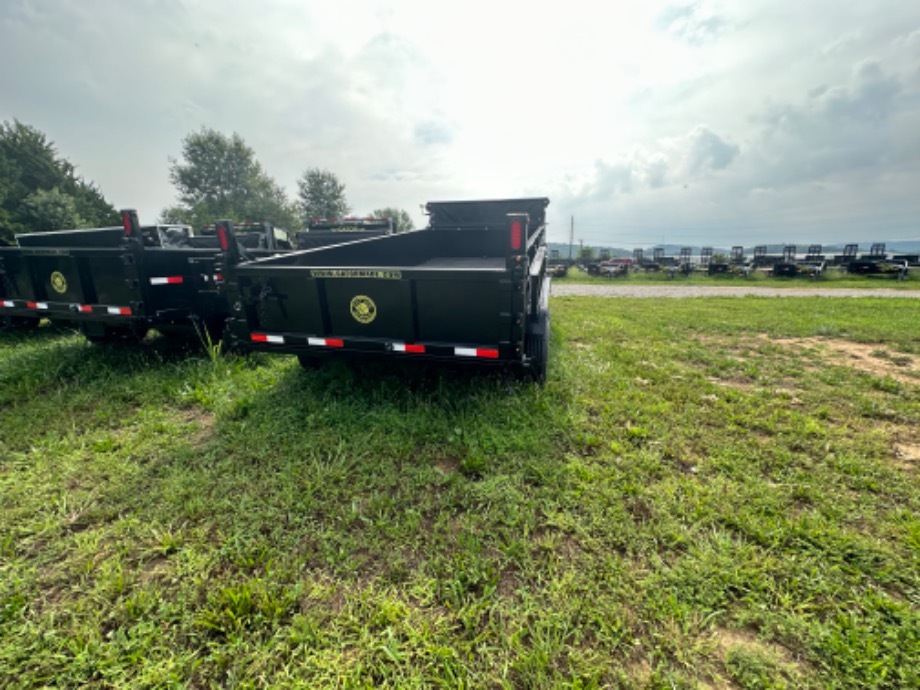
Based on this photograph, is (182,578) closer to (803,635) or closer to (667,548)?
(667,548)

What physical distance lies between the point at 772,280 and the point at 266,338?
24595 mm

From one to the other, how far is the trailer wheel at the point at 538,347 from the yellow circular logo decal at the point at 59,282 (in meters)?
5.89

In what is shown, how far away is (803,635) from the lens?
1.60m

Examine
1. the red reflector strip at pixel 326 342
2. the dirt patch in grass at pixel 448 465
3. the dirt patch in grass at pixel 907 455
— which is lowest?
the dirt patch in grass at pixel 907 455

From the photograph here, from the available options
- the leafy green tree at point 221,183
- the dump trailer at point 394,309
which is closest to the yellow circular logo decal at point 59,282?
the dump trailer at point 394,309

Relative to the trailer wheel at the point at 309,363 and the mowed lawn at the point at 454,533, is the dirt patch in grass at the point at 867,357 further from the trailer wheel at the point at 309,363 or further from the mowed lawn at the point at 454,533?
the trailer wheel at the point at 309,363

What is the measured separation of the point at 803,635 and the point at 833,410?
10.2ft

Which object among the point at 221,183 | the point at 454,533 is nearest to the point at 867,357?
the point at 454,533

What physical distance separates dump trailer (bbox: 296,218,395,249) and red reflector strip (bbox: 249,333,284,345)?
4.87 metres

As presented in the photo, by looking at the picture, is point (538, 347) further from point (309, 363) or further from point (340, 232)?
point (340, 232)

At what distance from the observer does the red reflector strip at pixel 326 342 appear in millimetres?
3438

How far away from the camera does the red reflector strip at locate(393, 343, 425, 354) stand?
10.6 ft

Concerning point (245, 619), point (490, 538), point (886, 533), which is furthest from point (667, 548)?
point (245, 619)

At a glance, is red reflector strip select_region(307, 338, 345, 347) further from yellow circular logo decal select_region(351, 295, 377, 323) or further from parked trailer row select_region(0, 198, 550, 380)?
yellow circular logo decal select_region(351, 295, 377, 323)
